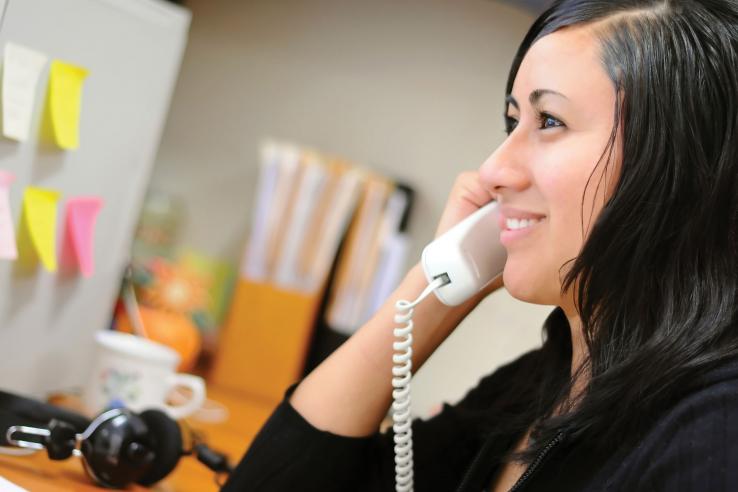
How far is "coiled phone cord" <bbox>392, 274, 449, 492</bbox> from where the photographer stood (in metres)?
1.06

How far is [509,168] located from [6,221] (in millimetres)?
565

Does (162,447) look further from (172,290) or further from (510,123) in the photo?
(172,290)

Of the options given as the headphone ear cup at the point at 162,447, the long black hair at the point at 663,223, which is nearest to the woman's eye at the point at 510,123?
the long black hair at the point at 663,223

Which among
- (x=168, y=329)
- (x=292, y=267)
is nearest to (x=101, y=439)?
(x=168, y=329)

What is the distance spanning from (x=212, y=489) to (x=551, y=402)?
443 mm

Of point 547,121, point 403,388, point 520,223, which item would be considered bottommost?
point 403,388

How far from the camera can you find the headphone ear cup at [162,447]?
3.57 feet

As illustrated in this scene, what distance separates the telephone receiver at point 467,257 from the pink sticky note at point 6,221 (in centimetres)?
47

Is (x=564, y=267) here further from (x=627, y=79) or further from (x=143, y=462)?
(x=143, y=462)

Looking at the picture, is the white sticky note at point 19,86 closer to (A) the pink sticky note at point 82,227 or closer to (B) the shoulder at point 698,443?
(A) the pink sticky note at point 82,227

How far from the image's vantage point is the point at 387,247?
1994 mm

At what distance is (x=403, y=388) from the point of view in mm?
1106

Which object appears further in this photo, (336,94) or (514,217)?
(336,94)

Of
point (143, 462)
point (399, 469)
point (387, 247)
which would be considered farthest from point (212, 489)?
point (387, 247)
